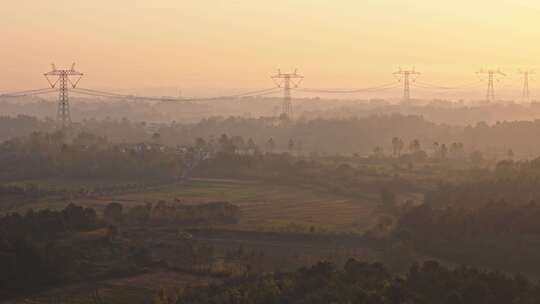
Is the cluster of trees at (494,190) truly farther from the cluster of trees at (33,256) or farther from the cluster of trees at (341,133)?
the cluster of trees at (341,133)

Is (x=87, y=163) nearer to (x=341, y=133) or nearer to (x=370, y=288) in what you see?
(x=341, y=133)

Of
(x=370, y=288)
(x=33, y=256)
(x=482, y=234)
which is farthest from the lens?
(x=482, y=234)

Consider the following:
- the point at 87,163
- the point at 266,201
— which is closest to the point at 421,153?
the point at 266,201

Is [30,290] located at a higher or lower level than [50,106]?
lower

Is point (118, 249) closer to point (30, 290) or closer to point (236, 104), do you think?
point (30, 290)

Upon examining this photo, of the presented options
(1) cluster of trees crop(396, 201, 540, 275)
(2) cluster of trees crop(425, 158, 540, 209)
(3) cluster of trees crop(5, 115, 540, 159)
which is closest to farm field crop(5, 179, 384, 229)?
(2) cluster of trees crop(425, 158, 540, 209)

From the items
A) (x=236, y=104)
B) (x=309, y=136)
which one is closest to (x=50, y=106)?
(x=236, y=104)

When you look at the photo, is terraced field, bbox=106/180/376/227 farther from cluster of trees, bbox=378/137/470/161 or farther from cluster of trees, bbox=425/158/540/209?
cluster of trees, bbox=378/137/470/161
